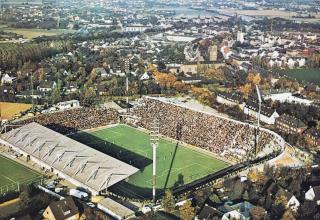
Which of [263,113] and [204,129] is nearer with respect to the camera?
[204,129]

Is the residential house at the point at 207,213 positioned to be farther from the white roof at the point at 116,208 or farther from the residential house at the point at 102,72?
the residential house at the point at 102,72

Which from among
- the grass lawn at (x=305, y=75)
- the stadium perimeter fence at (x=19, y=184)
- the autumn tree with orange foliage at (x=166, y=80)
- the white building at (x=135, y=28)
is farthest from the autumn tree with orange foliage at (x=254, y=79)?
the white building at (x=135, y=28)

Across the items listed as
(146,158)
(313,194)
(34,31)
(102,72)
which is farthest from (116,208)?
(34,31)

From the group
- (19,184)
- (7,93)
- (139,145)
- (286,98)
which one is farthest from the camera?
(286,98)

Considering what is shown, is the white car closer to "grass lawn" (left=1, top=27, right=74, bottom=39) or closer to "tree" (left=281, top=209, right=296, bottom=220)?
"tree" (left=281, top=209, right=296, bottom=220)

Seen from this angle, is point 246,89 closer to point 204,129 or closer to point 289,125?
point 289,125

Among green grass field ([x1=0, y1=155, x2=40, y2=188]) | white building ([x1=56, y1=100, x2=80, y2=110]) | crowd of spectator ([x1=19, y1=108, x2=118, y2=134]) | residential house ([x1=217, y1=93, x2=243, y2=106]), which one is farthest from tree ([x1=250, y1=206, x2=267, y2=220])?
white building ([x1=56, y1=100, x2=80, y2=110])

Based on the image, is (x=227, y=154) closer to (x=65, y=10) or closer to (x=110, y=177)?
(x=110, y=177)
